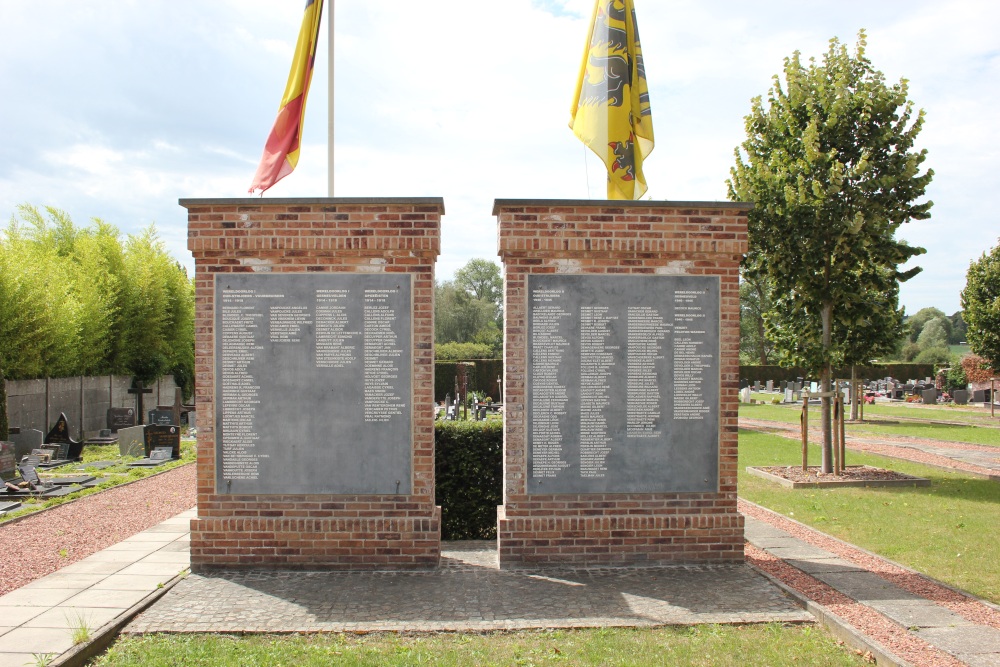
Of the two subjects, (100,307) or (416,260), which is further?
(100,307)

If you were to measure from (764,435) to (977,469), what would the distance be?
643cm

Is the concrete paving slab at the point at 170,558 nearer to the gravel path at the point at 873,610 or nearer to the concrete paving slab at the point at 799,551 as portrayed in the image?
the gravel path at the point at 873,610

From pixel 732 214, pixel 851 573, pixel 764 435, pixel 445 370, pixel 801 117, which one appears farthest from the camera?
pixel 445 370

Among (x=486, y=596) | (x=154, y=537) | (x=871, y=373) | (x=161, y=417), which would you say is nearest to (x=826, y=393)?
(x=486, y=596)

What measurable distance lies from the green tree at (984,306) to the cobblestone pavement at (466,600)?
22.6 metres

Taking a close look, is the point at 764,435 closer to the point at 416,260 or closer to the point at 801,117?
the point at 801,117

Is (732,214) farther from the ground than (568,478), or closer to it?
farther from the ground

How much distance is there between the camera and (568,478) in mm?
7129

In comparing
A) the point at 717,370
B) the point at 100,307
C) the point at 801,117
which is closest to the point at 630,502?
the point at 717,370

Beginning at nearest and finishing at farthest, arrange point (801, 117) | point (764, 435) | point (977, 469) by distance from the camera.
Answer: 1. point (801, 117)
2. point (977, 469)
3. point (764, 435)

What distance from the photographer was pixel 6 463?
40.4ft

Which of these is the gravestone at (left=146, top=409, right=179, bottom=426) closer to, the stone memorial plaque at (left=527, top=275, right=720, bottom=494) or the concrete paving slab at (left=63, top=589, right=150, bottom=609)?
the concrete paving slab at (left=63, top=589, right=150, bottom=609)

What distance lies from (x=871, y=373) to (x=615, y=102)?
4040 cm

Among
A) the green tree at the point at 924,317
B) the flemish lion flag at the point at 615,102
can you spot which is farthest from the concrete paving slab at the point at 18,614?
the green tree at the point at 924,317
